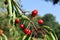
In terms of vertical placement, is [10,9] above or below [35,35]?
above

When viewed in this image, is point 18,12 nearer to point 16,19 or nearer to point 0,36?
point 16,19

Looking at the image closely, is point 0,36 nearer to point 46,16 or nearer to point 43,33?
point 43,33

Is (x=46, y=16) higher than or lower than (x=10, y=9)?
lower

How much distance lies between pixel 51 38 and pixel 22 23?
30cm

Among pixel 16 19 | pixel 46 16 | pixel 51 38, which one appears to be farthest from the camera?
pixel 46 16

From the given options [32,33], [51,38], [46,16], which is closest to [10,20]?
[32,33]

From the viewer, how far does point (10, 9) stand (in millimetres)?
1307

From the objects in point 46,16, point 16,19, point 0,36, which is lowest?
point 46,16

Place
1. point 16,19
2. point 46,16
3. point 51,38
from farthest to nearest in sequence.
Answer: point 46,16, point 16,19, point 51,38

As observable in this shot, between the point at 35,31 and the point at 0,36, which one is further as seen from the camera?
the point at 0,36

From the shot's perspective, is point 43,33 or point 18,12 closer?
point 43,33

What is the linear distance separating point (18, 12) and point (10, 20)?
6cm

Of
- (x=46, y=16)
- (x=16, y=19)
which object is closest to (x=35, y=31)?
(x=16, y=19)

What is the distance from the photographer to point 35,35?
3.93 feet
